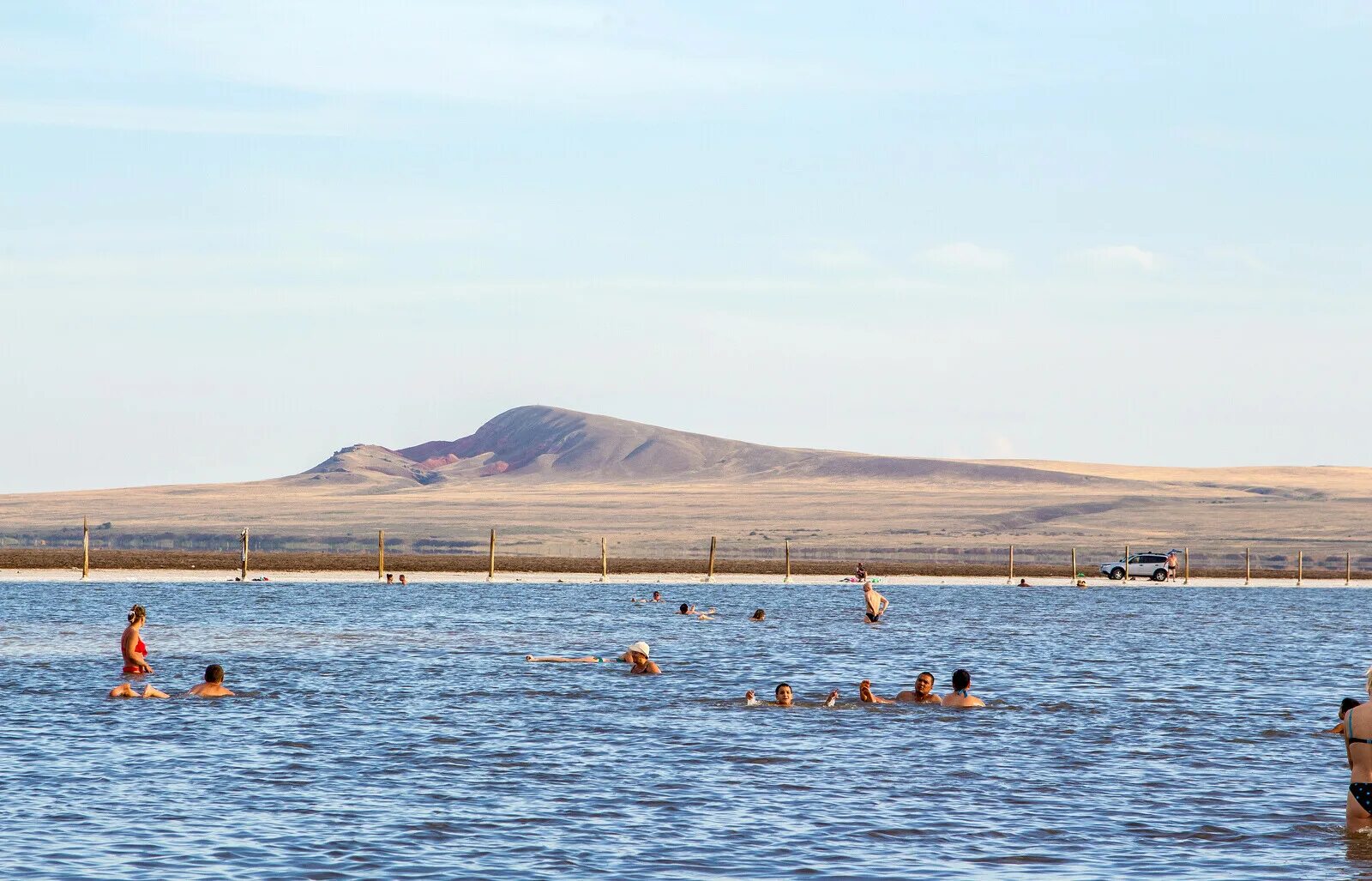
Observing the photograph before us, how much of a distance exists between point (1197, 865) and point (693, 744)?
30.7ft

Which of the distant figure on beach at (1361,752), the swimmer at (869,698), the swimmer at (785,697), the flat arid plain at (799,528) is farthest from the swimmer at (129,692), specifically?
the flat arid plain at (799,528)

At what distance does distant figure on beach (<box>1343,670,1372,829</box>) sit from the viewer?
14.4 meters

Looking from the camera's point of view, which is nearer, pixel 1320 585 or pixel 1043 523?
pixel 1320 585

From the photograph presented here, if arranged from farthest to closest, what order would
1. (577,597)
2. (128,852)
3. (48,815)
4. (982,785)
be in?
(577,597) → (982,785) → (48,815) → (128,852)

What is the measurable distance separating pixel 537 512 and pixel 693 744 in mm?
166455

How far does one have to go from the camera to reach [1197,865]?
15.8 m

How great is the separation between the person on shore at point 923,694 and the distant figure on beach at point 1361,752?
13350 millimetres

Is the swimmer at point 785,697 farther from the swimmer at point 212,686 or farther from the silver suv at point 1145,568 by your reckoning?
the silver suv at point 1145,568

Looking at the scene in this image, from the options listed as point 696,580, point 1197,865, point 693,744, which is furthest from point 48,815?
point 696,580

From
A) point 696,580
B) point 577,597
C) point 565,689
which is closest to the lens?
point 565,689

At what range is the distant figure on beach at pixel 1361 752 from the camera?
14.4m

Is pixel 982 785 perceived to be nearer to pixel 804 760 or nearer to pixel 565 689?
pixel 804 760

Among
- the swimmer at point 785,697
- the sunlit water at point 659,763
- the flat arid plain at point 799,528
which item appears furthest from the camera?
the flat arid plain at point 799,528

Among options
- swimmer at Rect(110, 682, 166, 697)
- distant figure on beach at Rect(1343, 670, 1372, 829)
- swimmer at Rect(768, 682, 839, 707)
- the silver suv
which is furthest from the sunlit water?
the silver suv
